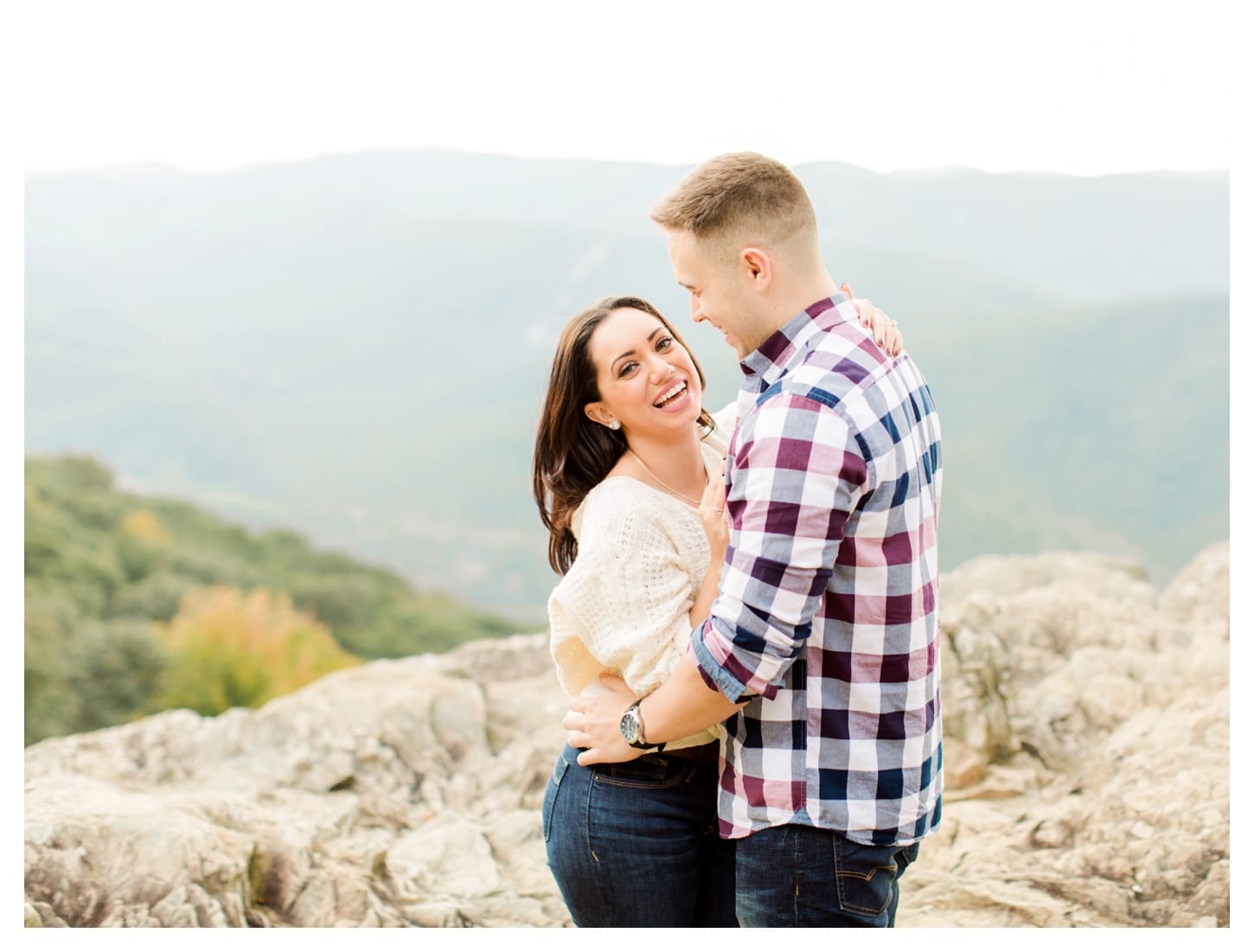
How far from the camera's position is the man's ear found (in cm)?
164

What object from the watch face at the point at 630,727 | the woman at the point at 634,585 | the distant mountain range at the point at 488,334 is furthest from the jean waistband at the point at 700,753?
the distant mountain range at the point at 488,334

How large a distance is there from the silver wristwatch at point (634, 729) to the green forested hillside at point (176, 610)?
11414 mm

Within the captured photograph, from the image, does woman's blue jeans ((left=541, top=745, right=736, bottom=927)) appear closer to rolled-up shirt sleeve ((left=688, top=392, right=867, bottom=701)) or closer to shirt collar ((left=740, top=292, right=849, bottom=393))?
rolled-up shirt sleeve ((left=688, top=392, right=867, bottom=701))

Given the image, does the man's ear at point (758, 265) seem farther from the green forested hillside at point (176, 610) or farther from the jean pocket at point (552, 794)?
the green forested hillside at point (176, 610)

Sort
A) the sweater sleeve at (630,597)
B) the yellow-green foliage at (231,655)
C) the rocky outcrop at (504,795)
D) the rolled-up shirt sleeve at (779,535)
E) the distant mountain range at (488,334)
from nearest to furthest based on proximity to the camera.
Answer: the rolled-up shirt sleeve at (779,535) → the sweater sleeve at (630,597) → the rocky outcrop at (504,795) → the yellow-green foliage at (231,655) → the distant mountain range at (488,334)

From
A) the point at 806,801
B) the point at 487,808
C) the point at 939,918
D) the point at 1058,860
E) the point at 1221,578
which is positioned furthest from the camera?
the point at 1221,578

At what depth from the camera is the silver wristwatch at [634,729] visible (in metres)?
1.70

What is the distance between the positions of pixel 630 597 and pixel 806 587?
36cm

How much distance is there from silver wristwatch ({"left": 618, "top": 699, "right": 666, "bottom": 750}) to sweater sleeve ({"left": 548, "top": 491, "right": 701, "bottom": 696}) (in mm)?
44

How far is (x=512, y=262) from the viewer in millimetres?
45000

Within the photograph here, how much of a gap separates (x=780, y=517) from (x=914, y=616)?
31 cm

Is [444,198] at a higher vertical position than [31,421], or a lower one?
higher
